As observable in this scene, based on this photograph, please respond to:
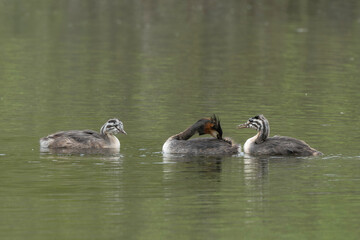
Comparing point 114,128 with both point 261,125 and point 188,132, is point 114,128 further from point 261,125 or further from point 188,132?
point 261,125

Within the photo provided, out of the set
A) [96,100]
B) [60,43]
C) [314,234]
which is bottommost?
[314,234]

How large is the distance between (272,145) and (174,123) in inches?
164

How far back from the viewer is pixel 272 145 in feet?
63.8

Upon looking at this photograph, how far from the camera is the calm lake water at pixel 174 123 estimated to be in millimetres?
13719

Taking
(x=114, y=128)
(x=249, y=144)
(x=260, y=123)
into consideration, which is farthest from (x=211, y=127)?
(x=114, y=128)

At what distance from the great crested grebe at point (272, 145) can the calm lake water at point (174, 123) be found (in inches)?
13.6

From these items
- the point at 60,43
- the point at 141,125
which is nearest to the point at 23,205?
the point at 141,125

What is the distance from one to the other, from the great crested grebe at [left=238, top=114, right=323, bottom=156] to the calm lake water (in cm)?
34

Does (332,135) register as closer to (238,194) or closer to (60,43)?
(238,194)

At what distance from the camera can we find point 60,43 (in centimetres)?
4550

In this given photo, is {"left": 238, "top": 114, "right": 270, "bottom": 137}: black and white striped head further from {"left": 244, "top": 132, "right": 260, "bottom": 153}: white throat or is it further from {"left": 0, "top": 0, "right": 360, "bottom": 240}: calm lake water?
{"left": 0, "top": 0, "right": 360, "bottom": 240}: calm lake water

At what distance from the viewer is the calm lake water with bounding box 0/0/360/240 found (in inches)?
540

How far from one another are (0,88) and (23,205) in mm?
16401

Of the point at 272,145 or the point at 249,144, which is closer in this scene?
the point at 272,145
